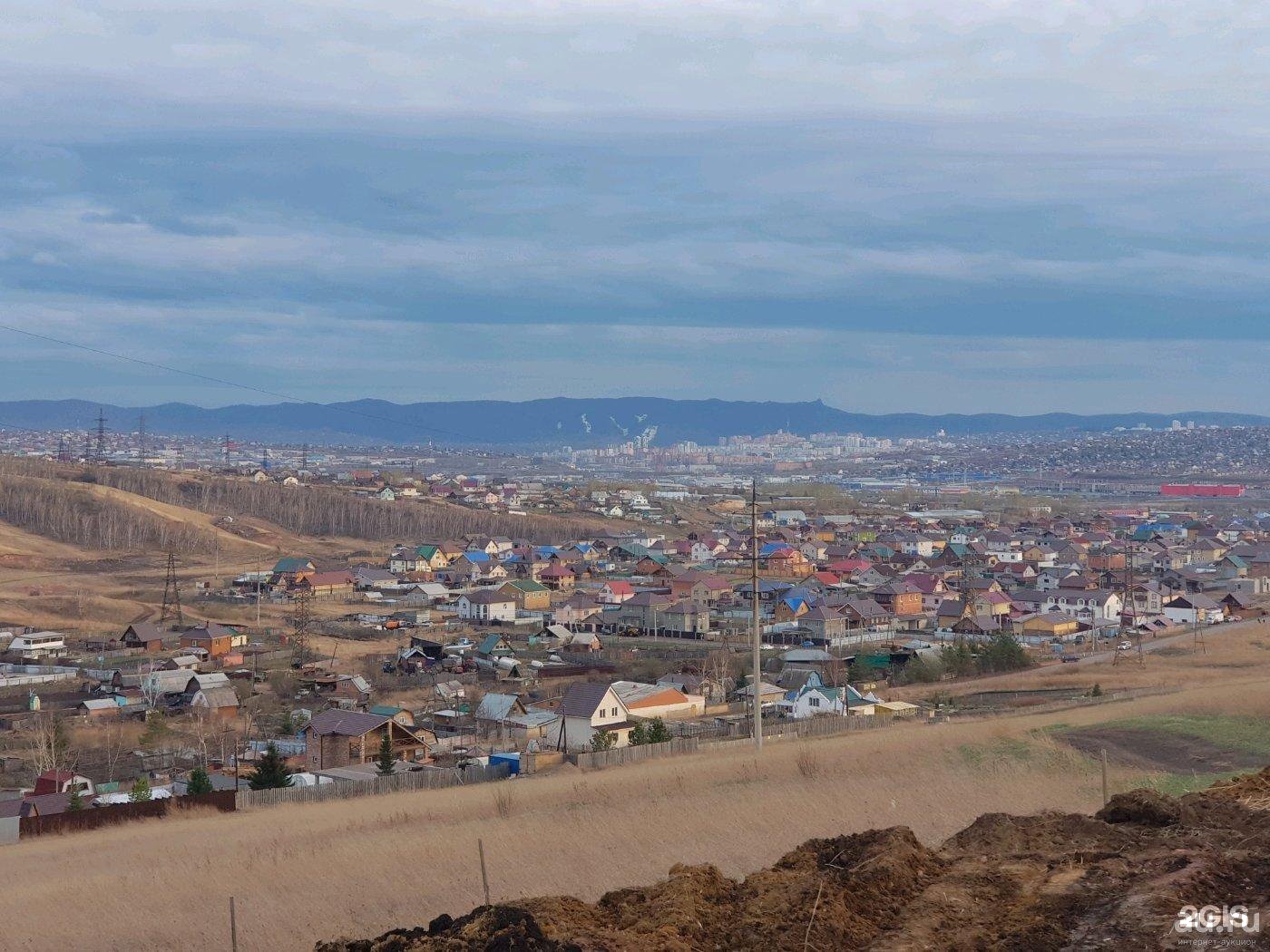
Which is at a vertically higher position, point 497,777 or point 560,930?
point 560,930

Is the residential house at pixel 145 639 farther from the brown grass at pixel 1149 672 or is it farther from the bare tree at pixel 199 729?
the brown grass at pixel 1149 672

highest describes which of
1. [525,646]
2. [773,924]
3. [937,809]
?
[773,924]

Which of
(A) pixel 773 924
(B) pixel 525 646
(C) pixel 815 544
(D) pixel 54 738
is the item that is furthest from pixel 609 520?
(A) pixel 773 924

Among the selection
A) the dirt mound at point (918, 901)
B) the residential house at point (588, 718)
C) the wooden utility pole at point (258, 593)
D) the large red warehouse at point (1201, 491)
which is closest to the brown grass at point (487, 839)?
the dirt mound at point (918, 901)

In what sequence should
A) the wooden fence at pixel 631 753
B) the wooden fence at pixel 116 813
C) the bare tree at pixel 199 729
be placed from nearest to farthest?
the wooden fence at pixel 116 813
the wooden fence at pixel 631 753
the bare tree at pixel 199 729

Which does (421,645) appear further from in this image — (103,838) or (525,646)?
(103,838)

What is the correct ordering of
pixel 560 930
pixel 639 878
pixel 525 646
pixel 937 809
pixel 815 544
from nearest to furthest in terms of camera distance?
pixel 560 930
pixel 639 878
pixel 937 809
pixel 525 646
pixel 815 544

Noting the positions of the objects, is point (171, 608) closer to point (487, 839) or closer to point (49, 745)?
point (49, 745)

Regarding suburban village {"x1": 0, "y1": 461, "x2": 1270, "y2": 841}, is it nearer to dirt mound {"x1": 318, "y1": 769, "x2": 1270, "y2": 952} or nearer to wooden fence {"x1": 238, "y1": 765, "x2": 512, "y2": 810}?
wooden fence {"x1": 238, "y1": 765, "x2": 512, "y2": 810}
